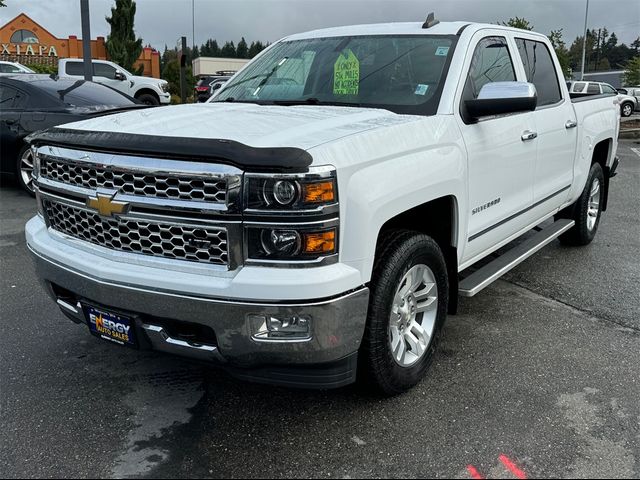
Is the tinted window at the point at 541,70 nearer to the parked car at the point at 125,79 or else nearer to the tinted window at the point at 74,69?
the parked car at the point at 125,79

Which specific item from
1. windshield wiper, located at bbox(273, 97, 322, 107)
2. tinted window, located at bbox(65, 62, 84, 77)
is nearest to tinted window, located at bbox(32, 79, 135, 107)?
windshield wiper, located at bbox(273, 97, 322, 107)

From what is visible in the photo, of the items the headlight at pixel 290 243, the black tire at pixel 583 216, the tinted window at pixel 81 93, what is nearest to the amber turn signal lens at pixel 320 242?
the headlight at pixel 290 243

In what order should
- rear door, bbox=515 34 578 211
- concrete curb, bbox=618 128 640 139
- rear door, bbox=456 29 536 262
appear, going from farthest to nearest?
concrete curb, bbox=618 128 640 139 < rear door, bbox=515 34 578 211 < rear door, bbox=456 29 536 262

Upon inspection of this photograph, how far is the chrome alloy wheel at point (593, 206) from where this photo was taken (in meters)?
6.11

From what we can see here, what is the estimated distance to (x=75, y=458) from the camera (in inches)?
109

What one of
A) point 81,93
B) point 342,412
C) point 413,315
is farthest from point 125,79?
point 342,412

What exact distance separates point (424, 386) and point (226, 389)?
41.5 inches

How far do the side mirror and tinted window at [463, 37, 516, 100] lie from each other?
15cm

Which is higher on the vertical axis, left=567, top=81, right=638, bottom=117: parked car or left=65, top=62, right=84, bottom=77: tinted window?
left=65, top=62, right=84, bottom=77: tinted window

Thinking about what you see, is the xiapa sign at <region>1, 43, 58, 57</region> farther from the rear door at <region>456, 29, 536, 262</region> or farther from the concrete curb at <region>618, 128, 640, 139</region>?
the rear door at <region>456, 29, 536, 262</region>

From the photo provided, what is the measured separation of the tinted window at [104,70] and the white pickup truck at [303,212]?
18.8 metres

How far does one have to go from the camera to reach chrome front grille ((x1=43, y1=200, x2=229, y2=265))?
258 centimetres

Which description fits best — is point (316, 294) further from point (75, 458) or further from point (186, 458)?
point (75, 458)

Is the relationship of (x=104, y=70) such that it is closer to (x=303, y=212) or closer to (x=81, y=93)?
(x=81, y=93)
